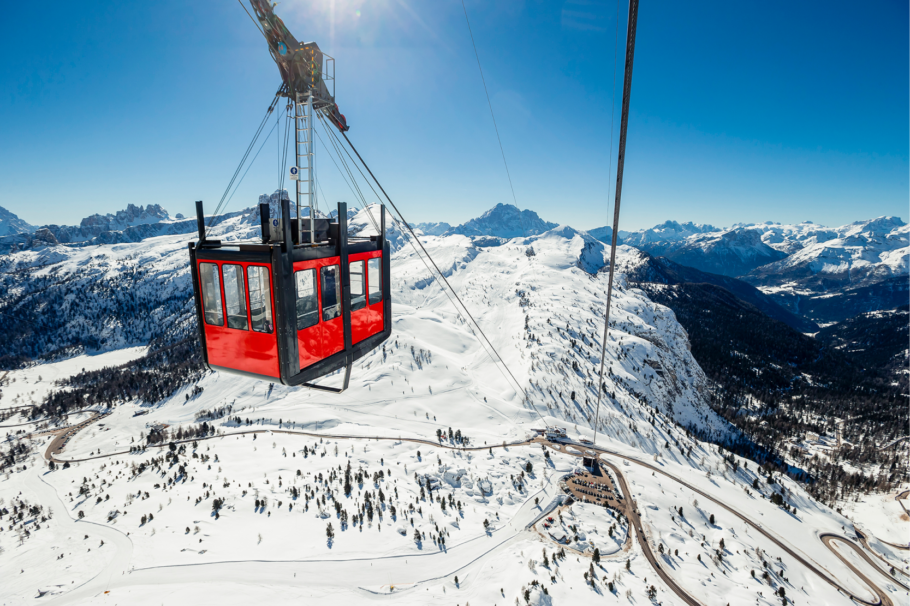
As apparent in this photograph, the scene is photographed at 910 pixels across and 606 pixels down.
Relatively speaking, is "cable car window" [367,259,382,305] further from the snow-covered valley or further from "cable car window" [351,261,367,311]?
the snow-covered valley

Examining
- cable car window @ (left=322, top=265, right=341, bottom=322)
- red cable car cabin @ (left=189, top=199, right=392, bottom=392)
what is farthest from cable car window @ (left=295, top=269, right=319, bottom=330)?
cable car window @ (left=322, top=265, right=341, bottom=322)

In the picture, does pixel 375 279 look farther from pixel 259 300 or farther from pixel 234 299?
pixel 234 299

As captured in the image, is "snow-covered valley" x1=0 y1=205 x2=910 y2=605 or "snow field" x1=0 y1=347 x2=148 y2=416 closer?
"snow-covered valley" x1=0 y1=205 x2=910 y2=605

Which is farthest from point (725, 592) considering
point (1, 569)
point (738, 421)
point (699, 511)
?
point (738, 421)

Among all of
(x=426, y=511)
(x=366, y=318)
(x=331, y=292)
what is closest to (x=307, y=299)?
(x=331, y=292)

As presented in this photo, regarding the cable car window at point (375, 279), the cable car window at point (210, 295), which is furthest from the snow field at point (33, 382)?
the cable car window at point (375, 279)

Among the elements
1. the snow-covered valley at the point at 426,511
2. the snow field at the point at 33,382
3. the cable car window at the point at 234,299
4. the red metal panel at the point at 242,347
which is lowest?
the snow field at the point at 33,382

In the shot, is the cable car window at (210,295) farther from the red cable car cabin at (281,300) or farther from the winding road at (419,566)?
the winding road at (419,566)
